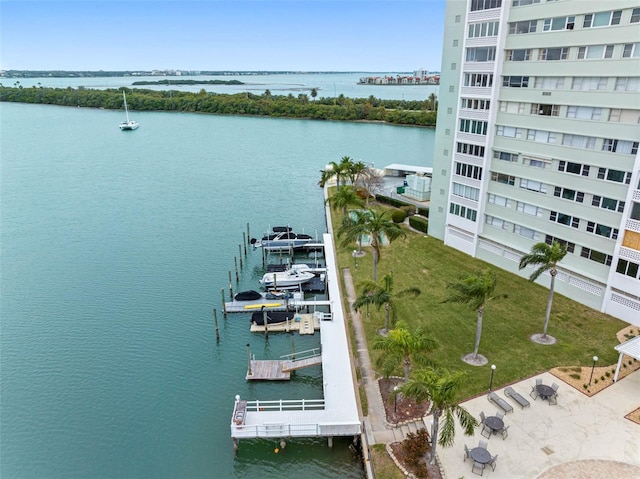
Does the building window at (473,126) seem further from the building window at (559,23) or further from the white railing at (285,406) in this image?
the white railing at (285,406)

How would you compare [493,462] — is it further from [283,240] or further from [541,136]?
[283,240]

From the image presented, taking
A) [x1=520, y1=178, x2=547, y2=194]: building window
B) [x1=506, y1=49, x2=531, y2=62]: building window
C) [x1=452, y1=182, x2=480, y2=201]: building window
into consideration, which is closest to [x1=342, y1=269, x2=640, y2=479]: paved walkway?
[x1=520, y1=178, x2=547, y2=194]: building window

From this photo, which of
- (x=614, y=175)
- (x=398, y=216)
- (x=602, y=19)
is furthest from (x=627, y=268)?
(x=398, y=216)

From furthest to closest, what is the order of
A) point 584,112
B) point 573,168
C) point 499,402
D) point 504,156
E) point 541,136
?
point 504,156 → point 541,136 → point 573,168 → point 584,112 → point 499,402

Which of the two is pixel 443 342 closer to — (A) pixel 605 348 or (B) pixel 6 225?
(A) pixel 605 348

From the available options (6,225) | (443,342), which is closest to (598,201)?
(443,342)
